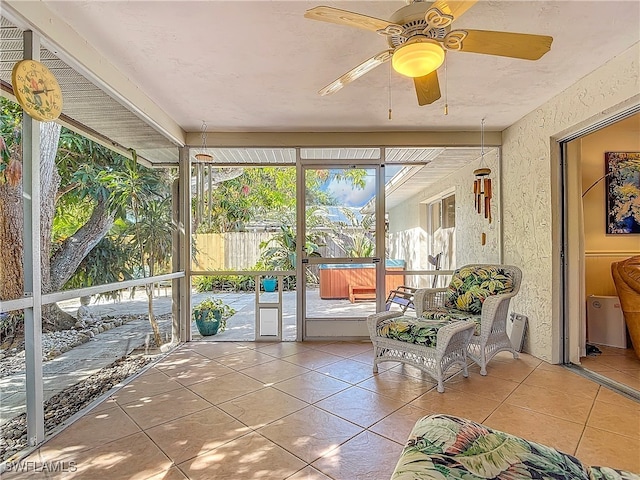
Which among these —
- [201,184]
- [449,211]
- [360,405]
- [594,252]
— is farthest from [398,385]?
[449,211]

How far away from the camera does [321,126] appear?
400 centimetres

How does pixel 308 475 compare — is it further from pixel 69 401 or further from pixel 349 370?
pixel 69 401

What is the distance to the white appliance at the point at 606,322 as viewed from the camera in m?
3.81

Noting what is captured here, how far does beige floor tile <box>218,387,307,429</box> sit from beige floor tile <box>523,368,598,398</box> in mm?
1922

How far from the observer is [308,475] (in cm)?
173

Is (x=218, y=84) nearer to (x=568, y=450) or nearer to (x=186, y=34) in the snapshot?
(x=186, y=34)

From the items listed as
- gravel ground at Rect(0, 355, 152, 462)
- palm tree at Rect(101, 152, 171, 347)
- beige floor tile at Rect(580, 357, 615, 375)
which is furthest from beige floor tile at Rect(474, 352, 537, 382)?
palm tree at Rect(101, 152, 171, 347)

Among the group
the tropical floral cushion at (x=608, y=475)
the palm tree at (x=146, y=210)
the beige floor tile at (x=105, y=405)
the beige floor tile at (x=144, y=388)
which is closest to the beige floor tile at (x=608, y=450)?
the tropical floral cushion at (x=608, y=475)

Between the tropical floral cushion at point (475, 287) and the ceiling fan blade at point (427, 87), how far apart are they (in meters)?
1.93

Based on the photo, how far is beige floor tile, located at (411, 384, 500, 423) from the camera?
2352 mm

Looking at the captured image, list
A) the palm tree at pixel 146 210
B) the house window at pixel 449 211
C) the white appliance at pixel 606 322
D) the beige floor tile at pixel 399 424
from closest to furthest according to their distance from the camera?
the beige floor tile at pixel 399 424, the palm tree at pixel 146 210, the white appliance at pixel 606 322, the house window at pixel 449 211

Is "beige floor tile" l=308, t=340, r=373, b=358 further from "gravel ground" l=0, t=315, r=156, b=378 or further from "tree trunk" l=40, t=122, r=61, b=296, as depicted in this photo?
A: "tree trunk" l=40, t=122, r=61, b=296

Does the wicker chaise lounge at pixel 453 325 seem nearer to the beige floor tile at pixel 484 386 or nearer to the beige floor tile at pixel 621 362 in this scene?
the beige floor tile at pixel 484 386

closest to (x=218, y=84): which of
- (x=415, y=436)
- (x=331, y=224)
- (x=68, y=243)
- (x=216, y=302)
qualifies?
(x=68, y=243)
